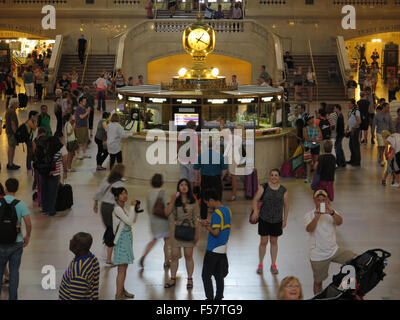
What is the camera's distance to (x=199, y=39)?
57.3ft

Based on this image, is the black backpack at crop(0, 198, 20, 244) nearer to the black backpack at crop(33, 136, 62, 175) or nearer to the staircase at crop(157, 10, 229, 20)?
the black backpack at crop(33, 136, 62, 175)

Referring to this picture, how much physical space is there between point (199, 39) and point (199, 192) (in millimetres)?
5735

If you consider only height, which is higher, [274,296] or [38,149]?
[38,149]

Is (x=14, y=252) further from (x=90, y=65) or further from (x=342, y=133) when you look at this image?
(x=90, y=65)

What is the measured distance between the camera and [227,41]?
1400 inches

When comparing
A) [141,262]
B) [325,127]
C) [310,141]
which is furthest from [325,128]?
[141,262]

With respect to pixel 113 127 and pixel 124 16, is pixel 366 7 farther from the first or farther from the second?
pixel 113 127

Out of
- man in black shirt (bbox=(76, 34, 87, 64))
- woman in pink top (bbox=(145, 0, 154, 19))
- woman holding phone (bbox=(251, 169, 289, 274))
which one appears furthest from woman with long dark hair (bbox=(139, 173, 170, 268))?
woman in pink top (bbox=(145, 0, 154, 19))

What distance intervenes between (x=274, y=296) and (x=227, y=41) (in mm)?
27158

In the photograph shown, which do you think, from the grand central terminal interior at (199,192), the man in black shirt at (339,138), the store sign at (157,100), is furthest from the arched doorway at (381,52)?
the store sign at (157,100)

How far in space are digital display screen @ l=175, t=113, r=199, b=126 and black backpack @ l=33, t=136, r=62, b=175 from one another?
3435 mm

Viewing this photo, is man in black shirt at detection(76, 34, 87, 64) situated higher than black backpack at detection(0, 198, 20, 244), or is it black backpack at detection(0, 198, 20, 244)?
man in black shirt at detection(76, 34, 87, 64)

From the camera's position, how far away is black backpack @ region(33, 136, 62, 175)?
496 inches

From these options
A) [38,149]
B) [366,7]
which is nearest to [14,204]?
[38,149]
